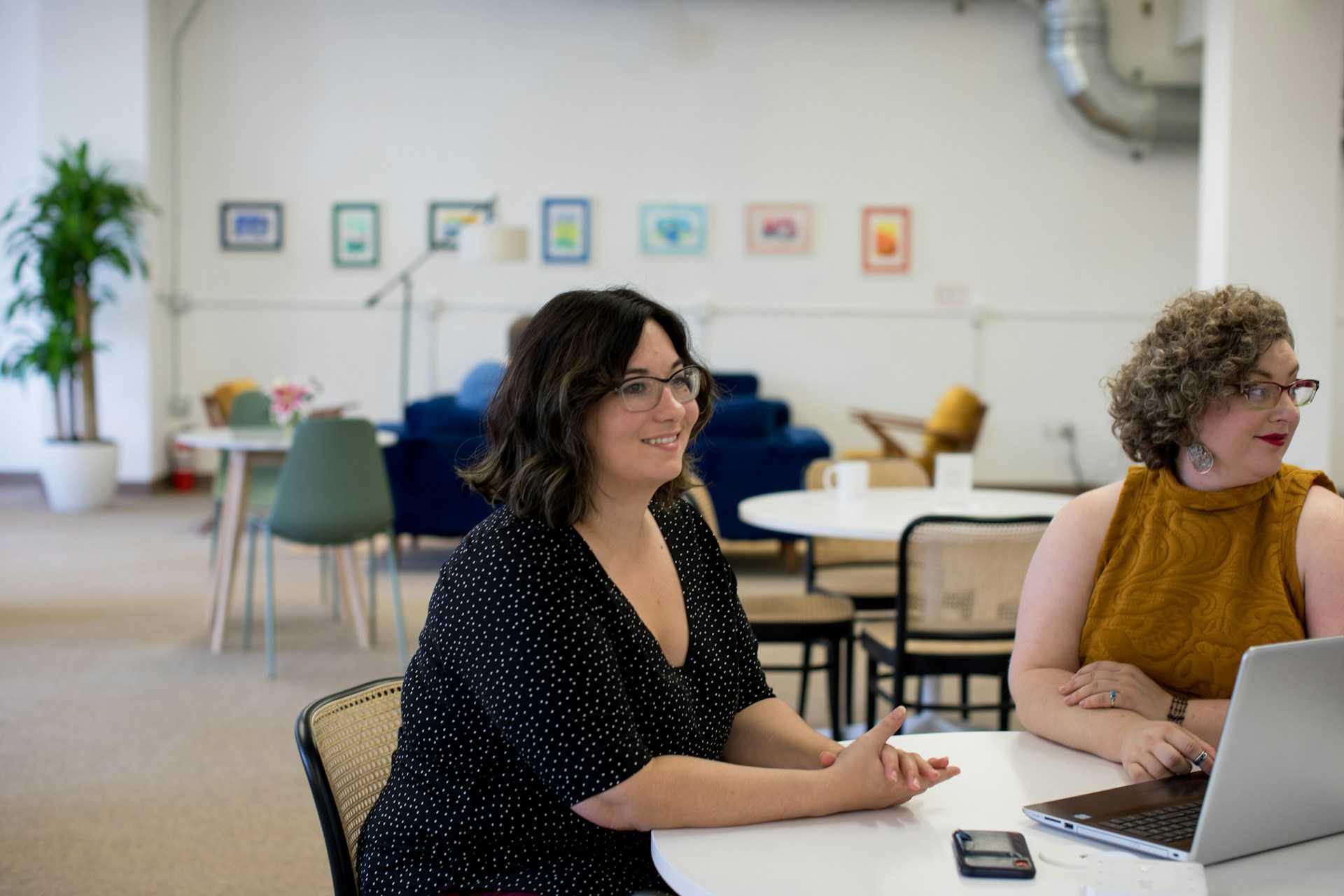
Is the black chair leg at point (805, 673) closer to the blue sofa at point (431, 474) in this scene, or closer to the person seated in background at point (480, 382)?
the blue sofa at point (431, 474)

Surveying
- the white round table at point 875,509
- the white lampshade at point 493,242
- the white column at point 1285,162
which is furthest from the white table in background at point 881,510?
the white lampshade at point 493,242

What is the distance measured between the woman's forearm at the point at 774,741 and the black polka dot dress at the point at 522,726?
14 cm

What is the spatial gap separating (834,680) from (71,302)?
22.0 feet

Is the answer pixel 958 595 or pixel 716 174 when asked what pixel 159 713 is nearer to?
pixel 958 595

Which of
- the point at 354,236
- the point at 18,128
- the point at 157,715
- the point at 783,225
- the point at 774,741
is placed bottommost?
the point at 157,715

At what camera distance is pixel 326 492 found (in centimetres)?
444

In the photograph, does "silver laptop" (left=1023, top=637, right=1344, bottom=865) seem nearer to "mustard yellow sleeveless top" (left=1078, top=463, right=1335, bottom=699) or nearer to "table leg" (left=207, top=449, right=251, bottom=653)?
"mustard yellow sleeveless top" (left=1078, top=463, right=1335, bottom=699)

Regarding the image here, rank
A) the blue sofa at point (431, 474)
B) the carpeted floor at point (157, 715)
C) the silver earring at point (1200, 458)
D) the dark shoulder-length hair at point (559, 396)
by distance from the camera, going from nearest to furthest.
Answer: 1. the dark shoulder-length hair at point (559, 396)
2. the silver earring at point (1200, 458)
3. the carpeted floor at point (157, 715)
4. the blue sofa at point (431, 474)

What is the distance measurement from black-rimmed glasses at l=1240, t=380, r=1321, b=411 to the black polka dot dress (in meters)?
0.79

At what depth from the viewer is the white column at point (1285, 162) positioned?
5656mm

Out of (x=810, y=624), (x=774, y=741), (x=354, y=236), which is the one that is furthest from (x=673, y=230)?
(x=774, y=741)

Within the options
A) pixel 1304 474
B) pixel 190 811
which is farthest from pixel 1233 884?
pixel 190 811

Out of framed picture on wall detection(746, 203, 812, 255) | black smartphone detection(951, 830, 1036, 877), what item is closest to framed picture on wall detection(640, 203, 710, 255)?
framed picture on wall detection(746, 203, 812, 255)

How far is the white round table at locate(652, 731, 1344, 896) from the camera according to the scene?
108cm
